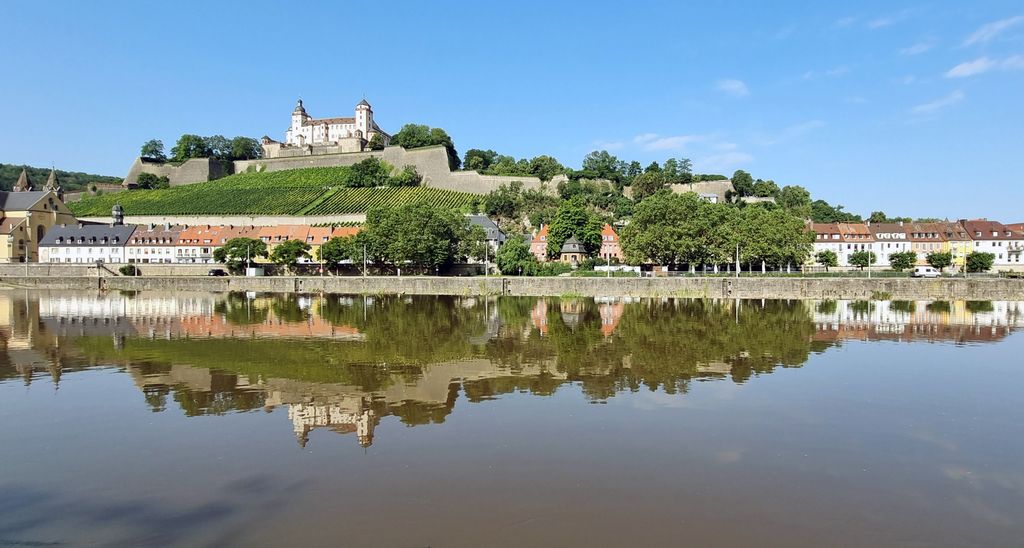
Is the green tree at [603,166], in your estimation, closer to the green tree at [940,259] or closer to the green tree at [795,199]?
the green tree at [795,199]

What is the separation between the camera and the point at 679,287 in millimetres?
45031

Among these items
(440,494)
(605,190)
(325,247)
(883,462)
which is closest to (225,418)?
(440,494)

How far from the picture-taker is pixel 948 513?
816cm

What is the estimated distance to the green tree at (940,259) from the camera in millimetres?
65500

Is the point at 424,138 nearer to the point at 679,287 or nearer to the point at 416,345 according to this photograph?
the point at 679,287

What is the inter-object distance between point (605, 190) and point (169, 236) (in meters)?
57.0

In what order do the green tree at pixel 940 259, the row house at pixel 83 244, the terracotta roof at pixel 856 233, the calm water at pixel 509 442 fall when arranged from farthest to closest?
the terracotta roof at pixel 856 233
the row house at pixel 83 244
the green tree at pixel 940 259
the calm water at pixel 509 442

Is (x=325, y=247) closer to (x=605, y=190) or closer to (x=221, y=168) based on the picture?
(x=605, y=190)

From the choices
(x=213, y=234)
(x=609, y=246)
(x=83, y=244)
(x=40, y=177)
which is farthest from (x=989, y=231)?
(x=40, y=177)

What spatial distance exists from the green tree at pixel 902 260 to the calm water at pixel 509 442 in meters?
50.6

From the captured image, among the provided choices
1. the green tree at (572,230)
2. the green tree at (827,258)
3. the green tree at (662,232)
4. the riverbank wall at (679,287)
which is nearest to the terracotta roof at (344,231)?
the riverbank wall at (679,287)

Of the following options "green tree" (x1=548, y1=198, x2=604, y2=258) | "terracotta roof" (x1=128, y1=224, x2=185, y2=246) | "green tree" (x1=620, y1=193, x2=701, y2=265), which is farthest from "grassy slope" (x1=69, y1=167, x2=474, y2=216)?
"green tree" (x1=620, y1=193, x2=701, y2=265)

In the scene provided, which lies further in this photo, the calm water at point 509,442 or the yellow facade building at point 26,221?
the yellow facade building at point 26,221

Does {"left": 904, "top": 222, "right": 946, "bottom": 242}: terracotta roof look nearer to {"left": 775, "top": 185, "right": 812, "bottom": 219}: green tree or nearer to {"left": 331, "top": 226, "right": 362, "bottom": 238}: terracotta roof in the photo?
{"left": 775, "top": 185, "right": 812, "bottom": 219}: green tree
